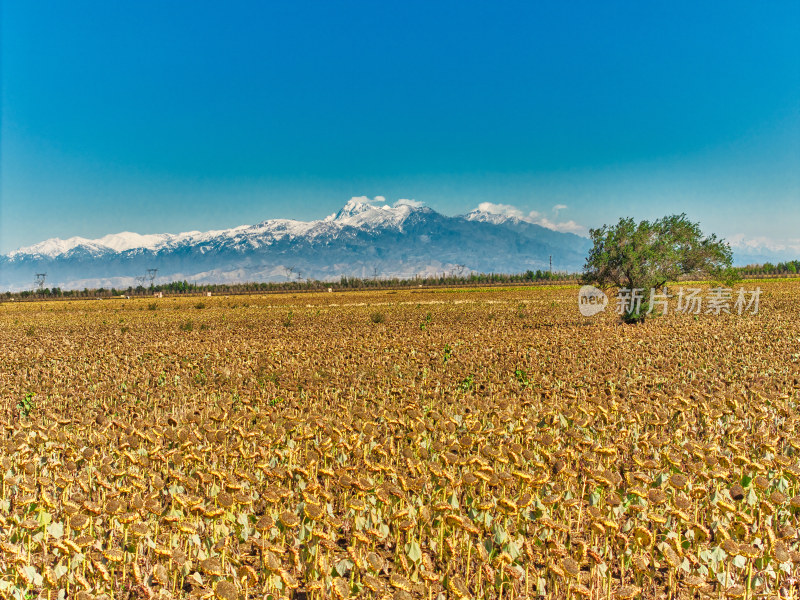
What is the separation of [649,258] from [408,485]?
989 inches

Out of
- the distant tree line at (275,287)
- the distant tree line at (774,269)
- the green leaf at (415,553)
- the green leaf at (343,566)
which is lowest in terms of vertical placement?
the green leaf at (343,566)

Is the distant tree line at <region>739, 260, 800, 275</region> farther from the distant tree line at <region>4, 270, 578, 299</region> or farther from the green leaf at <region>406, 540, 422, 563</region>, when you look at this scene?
the green leaf at <region>406, 540, 422, 563</region>

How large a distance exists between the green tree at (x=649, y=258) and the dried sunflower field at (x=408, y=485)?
42.2 feet

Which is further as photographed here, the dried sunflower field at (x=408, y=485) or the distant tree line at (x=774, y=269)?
the distant tree line at (x=774, y=269)

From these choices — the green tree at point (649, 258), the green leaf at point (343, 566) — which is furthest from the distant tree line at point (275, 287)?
the green leaf at point (343, 566)

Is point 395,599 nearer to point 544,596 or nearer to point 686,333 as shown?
point 544,596

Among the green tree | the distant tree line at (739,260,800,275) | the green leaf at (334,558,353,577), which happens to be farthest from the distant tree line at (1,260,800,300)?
the green leaf at (334,558,353,577)

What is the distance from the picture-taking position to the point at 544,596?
4117mm

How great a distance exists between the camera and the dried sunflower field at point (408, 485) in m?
4.07

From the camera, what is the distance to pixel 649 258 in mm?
25766

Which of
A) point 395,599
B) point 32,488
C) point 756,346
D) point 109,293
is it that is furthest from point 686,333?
point 109,293

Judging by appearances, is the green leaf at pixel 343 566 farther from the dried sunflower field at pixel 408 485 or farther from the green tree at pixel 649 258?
the green tree at pixel 649 258

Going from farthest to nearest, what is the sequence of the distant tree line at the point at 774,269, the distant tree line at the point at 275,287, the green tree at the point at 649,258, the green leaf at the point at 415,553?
the distant tree line at the point at 275,287
the distant tree line at the point at 774,269
the green tree at the point at 649,258
the green leaf at the point at 415,553

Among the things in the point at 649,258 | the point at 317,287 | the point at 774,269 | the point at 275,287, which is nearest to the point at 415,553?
the point at 649,258
